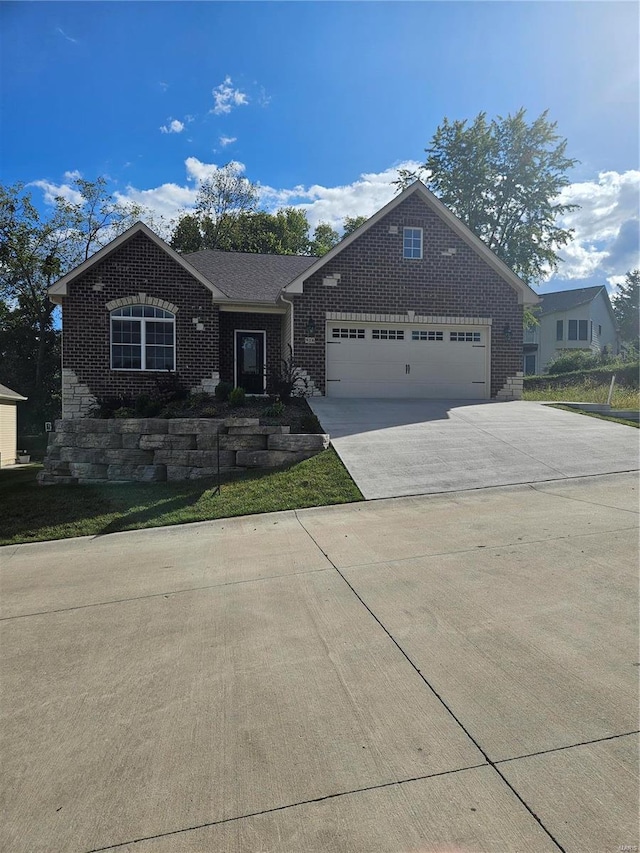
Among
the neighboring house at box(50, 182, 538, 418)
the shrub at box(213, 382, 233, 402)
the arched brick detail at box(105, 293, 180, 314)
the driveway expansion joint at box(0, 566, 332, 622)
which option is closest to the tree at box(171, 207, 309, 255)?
the neighboring house at box(50, 182, 538, 418)

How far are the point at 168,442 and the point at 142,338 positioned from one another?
542 centimetres

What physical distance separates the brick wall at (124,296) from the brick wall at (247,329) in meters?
1.43

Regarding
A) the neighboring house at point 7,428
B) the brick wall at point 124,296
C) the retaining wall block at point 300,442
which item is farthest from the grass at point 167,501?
the neighboring house at point 7,428

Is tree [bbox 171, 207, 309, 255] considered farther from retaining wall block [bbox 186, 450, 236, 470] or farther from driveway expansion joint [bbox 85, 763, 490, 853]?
driveway expansion joint [bbox 85, 763, 490, 853]

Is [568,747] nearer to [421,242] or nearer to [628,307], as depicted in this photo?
[421,242]

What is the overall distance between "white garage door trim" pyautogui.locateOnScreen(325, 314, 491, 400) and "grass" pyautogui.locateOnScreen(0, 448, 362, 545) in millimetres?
6260

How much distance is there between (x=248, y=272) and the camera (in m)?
18.7

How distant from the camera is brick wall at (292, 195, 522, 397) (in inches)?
619

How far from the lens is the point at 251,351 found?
17391mm

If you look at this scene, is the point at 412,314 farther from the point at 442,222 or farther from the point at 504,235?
the point at 504,235

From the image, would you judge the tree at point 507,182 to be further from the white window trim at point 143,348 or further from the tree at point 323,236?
the white window trim at point 143,348

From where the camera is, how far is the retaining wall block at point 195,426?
10829mm

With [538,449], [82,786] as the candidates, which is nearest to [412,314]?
[538,449]

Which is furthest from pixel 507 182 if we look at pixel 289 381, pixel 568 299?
pixel 289 381
